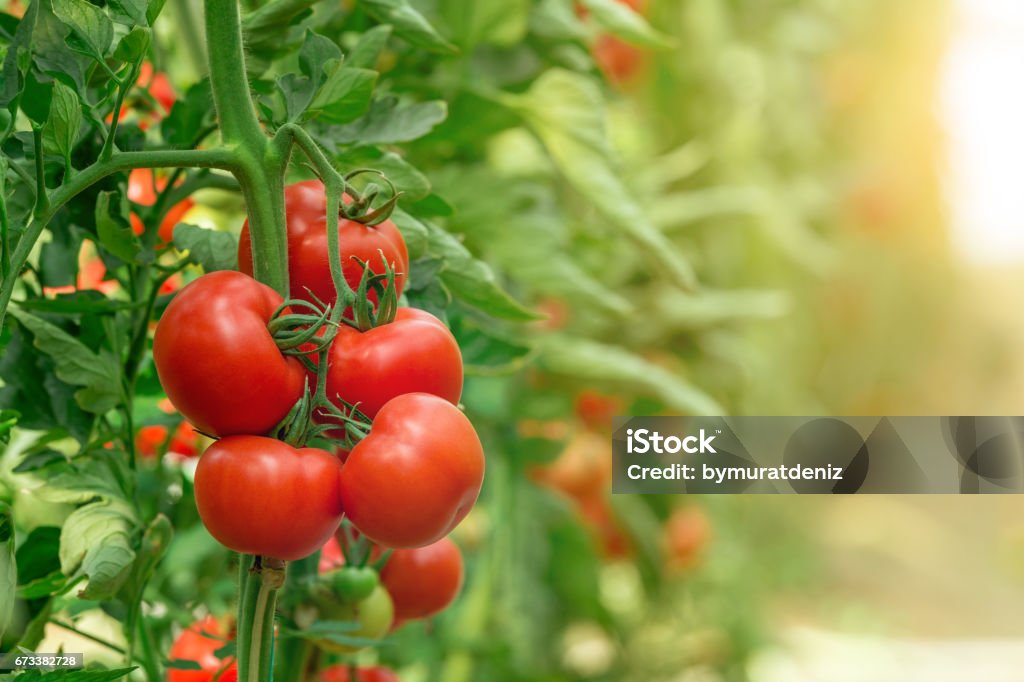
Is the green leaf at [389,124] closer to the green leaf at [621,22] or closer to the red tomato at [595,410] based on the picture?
the green leaf at [621,22]

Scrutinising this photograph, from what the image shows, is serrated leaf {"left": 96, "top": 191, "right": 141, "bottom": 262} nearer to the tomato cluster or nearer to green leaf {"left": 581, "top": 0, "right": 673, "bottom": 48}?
the tomato cluster

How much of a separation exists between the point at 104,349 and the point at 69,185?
0.08 metres

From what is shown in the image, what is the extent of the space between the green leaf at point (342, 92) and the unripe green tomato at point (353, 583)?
0.43 feet

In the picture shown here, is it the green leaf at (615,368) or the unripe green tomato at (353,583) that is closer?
the unripe green tomato at (353,583)

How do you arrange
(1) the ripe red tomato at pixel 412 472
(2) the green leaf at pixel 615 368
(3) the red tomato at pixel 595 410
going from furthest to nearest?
(3) the red tomato at pixel 595 410
(2) the green leaf at pixel 615 368
(1) the ripe red tomato at pixel 412 472

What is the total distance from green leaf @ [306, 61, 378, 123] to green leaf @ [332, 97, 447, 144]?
25mm

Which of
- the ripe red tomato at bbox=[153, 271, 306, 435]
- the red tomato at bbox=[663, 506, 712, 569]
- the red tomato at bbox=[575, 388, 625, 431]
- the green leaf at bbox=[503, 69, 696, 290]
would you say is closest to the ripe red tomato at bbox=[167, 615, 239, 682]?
the ripe red tomato at bbox=[153, 271, 306, 435]

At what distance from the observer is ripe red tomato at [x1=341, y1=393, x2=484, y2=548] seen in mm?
205

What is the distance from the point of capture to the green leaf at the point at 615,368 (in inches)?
21.9

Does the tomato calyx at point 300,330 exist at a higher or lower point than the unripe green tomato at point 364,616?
higher

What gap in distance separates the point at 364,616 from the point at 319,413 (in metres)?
0.10

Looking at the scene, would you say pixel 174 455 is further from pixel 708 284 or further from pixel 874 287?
pixel 874 287
